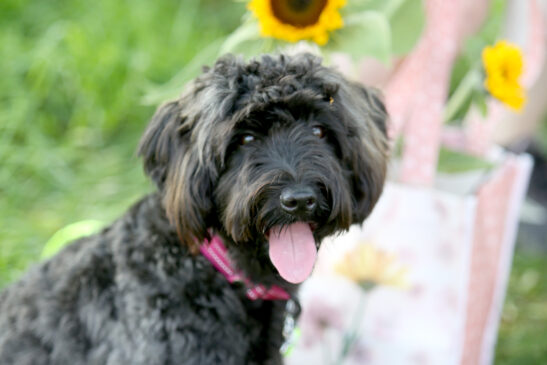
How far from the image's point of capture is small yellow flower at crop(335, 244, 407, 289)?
274cm

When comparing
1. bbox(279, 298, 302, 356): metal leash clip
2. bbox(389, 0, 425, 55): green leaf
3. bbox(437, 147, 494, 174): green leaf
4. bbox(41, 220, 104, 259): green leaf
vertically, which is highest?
bbox(389, 0, 425, 55): green leaf

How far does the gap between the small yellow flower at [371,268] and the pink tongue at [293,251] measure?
0.75m

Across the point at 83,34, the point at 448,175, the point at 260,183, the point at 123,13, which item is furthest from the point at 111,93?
the point at 260,183

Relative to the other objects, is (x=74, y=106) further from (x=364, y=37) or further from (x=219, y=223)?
(x=219, y=223)

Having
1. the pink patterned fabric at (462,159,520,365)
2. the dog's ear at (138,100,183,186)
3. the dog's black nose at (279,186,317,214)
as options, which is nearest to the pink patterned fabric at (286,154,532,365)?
the pink patterned fabric at (462,159,520,365)

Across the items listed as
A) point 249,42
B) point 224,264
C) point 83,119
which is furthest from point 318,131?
point 83,119

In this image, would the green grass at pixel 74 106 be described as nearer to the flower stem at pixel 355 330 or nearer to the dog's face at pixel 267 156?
the flower stem at pixel 355 330

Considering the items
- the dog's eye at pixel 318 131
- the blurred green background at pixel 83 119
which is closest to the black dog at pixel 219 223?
the dog's eye at pixel 318 131

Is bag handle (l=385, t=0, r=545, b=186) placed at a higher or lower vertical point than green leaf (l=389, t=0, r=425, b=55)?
lower

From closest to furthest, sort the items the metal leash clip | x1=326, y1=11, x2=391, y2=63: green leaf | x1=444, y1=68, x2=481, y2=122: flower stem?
the metal leash clip → x1=326, y1=11, x2=391, y2=63: green leaf → x1=444, y1=68, x2=481, y2=122: flower stem

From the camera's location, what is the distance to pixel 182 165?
2.07m

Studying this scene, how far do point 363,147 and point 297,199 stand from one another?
0.37 metres

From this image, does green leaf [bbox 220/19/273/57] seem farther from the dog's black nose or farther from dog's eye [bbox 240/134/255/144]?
the dog's black nose

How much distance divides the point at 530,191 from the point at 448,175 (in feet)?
6.91
